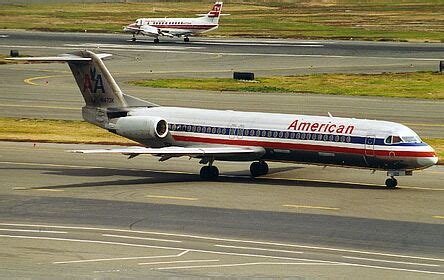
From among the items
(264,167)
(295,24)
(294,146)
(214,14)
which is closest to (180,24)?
(214,14)

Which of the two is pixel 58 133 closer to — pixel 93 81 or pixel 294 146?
pixel 93 81

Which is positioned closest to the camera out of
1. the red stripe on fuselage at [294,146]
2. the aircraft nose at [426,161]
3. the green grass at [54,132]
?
the aircraft nose at [426,161]

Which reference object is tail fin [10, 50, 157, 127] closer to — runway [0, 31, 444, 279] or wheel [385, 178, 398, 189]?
runway [0, 31, 444, 279]

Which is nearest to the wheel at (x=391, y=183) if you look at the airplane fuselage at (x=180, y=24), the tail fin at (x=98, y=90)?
the tail fin at (x=98, y=90)

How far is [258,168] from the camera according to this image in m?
51.4

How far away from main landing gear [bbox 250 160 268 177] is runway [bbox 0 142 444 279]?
21.1 inches

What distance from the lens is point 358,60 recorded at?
381 feet

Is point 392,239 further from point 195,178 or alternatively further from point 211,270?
point 195,178

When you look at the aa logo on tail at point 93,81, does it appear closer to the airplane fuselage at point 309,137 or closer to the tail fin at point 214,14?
the airplane fuselage at point 309,137

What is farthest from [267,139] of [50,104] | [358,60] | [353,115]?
[358,60]

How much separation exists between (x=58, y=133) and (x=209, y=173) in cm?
1899

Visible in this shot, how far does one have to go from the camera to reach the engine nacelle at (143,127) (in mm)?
51469

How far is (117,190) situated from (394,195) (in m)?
11.8

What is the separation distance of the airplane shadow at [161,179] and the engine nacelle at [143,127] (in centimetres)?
189
